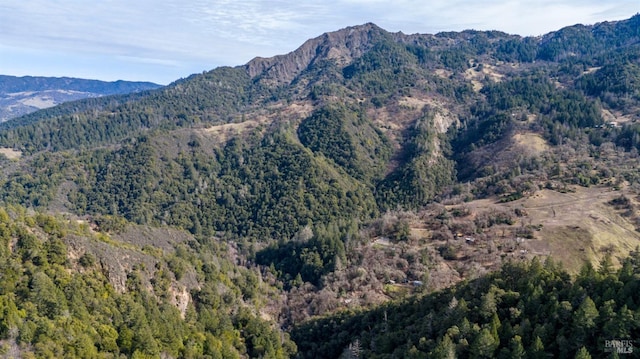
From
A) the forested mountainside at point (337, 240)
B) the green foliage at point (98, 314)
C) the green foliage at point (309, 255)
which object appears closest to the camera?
the green foliage at point (98, 314)

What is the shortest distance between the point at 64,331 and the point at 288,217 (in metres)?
106

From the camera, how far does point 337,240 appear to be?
103 m

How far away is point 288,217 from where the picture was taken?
145 meters

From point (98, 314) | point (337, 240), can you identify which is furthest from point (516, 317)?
point (337, 240)

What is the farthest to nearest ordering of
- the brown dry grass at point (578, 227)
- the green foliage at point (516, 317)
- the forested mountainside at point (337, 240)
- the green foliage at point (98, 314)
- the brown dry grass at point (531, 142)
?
the brown dry grass at point (531, 142) < the brown dry grass at point (578, 227) < the forested mountainside at point (337, 240) < the green foliage at point (98, 314) < the green foliage at point (516, 317)

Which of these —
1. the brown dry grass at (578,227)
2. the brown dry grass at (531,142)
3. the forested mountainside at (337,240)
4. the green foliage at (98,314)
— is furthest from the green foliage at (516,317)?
the brown dry grass at (531,142)

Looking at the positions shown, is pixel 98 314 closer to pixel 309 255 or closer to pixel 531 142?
pixel 309 255

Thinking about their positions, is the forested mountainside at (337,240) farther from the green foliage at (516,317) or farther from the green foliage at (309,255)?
the green foliage at (309,255)

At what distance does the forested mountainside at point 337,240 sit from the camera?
43.5 metres

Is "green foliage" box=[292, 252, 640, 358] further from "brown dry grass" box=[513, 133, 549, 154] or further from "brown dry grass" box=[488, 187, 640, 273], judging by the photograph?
"brown dry grass" box=[513, 133, 549, 154]

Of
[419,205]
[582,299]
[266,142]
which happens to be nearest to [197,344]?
[582,299]

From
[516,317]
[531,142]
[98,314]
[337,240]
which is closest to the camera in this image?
[516,317]

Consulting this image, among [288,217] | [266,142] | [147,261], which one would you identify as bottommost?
[288,217]

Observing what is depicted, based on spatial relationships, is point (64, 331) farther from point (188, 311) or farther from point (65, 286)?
point (188, 311)
